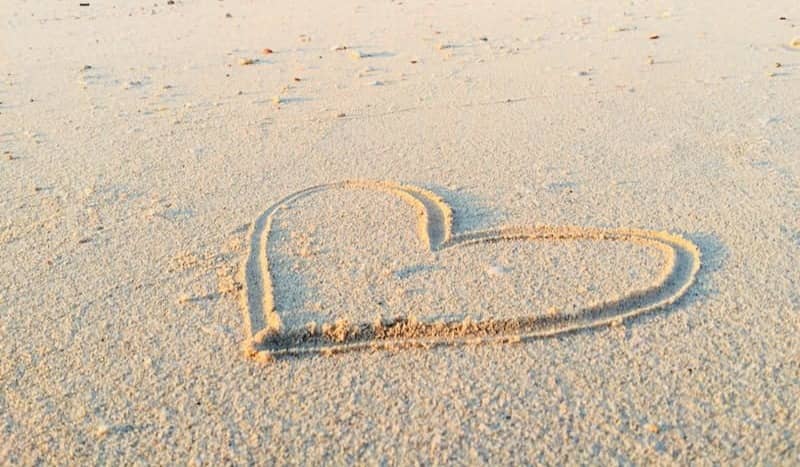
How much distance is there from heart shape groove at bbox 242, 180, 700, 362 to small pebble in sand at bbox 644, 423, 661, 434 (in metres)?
0.35

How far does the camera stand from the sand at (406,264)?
1.59 m

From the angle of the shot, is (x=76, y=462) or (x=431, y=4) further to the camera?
(x=431, y=4)

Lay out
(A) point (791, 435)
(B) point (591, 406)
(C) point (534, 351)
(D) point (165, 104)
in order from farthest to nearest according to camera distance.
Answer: (D) point (165, 104) < (C) point (534, 351) < (B) point (591, 406) < (A) point (791, 435)

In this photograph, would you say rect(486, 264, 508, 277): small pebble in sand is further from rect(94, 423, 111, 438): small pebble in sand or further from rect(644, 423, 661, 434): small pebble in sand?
rect(94, 423, 111, 438): small pebble in sand

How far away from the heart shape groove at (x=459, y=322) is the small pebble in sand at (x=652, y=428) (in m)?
0.35

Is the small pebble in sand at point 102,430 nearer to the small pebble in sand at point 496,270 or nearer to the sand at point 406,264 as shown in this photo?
the sand at point 406,264

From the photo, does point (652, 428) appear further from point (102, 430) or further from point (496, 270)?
point (102, 430)

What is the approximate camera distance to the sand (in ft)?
5.22

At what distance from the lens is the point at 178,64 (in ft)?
14.6

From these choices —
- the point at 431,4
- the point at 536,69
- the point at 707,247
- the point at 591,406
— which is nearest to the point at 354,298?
the point at 591,406

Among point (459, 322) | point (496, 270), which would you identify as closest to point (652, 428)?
point (459, 322)

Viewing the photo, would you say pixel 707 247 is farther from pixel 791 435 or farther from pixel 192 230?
pixel 192 230

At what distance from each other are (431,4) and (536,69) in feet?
7.25

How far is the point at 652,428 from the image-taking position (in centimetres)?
155
